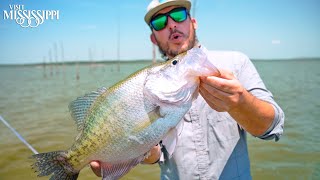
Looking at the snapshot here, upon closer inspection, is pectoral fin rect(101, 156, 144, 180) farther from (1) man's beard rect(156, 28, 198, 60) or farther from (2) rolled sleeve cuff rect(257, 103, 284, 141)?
(1) man's beard rect(156, 28, 198, 60)

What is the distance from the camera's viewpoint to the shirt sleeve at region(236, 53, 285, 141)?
9.23 ft

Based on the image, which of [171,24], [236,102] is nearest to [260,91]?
[236,102]

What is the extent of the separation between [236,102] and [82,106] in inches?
52.0

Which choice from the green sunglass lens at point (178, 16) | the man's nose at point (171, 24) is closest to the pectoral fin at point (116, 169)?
the man's nose at point (171, 24)

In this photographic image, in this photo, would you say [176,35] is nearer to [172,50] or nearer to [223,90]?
[172,50]

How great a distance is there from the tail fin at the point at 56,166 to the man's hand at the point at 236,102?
1.32 m

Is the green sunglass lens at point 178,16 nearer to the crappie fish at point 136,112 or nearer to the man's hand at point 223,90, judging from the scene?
the crappie fish at point 136,112

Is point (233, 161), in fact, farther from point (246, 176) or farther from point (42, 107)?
point (42, 107)

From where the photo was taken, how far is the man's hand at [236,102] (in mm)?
2178

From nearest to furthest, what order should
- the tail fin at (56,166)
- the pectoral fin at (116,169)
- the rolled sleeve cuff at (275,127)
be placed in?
1. the pectoral fin at (116,169)
2. the tail fin at (56,166)
3. the rolled sleeve cuff at (275,127)

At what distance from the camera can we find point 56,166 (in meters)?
2.65

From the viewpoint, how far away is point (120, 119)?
231 centimetres

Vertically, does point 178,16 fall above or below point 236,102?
above

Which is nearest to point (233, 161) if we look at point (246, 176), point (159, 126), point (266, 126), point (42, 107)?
point (246, 176)
